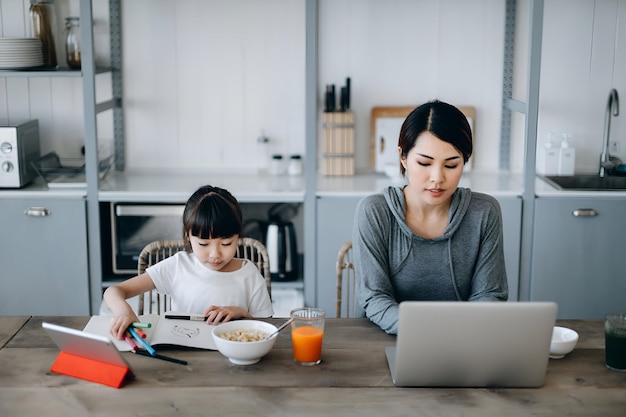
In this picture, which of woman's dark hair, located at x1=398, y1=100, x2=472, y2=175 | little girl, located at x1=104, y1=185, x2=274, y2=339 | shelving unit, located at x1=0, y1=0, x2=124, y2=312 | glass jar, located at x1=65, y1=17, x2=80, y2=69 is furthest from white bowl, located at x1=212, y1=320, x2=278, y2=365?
glass jar, located at x1=65, y1=17, x2=80, y2=69

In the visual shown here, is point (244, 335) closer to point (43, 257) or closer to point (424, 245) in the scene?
point (424, 245)

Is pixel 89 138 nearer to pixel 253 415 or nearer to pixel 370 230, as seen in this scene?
pixel 370 230

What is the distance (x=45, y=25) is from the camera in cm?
360

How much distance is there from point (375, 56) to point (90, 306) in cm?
174

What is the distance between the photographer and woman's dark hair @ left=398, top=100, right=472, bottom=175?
6.87ft

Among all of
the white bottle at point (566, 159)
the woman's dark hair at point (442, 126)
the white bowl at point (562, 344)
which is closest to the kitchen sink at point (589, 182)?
the white bottle at point (566, 159)

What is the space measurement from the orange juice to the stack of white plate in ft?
7.12

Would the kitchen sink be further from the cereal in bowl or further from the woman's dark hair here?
the cereal in bowl

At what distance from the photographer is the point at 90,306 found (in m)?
3.45

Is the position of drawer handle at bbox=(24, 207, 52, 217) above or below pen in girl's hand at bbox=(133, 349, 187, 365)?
above

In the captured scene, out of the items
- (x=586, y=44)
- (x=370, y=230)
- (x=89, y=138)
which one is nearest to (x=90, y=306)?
(x=89, y=138)

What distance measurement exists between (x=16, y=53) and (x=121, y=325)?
1917mm

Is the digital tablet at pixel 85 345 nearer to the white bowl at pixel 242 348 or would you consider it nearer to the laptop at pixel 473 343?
the white bowl at pixel 242 348

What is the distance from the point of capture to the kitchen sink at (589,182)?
12.0ft
